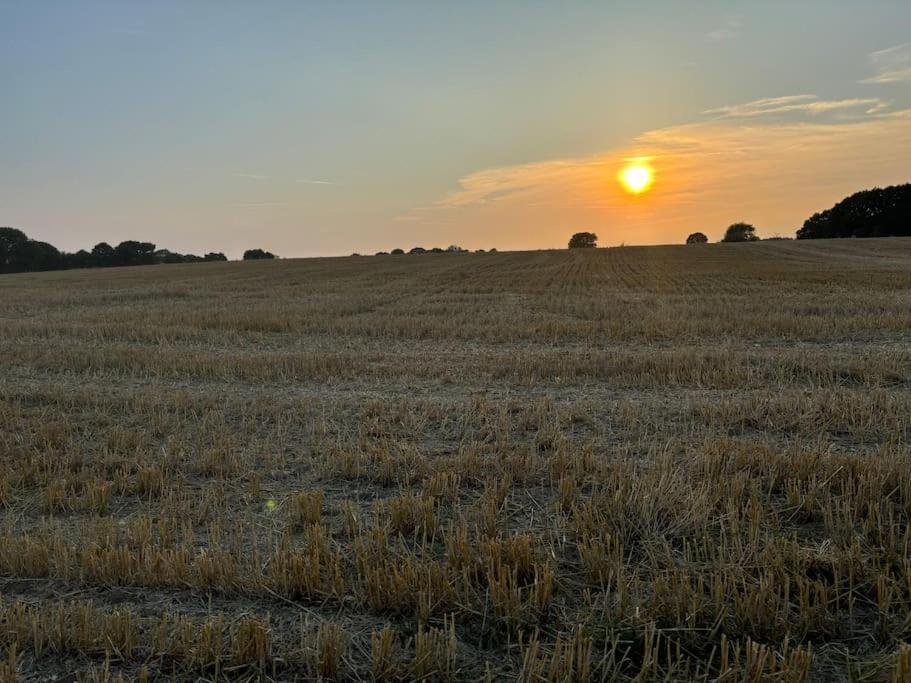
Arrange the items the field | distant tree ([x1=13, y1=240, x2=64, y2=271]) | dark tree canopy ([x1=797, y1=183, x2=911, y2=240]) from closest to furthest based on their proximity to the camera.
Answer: the field
dark tree canopy ([x1=797, y1=183, x2=911, y2=240])
distant tree ([x1=13, y1=240, x2=64, y2=271])

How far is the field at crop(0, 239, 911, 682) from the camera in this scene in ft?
9.48

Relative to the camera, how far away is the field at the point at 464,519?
289 centimetres

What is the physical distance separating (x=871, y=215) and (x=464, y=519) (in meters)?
105

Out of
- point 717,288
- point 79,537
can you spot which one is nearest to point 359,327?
point 79,537

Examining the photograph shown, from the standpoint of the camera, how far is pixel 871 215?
285ft

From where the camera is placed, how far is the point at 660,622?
3023 mm

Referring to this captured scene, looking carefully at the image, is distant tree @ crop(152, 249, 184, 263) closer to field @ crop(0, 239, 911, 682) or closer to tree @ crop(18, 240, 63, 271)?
tree @ crop(18, 240, 63, 271)

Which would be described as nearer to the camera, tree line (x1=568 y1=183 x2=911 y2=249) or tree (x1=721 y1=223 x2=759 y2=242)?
tree line (x1=568 y1=183 x2=911 y2=249)

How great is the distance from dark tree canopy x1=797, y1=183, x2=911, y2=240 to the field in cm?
9376

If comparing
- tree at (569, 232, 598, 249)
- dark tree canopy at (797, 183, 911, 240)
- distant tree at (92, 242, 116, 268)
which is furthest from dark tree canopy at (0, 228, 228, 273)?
dark tree canopy at (797, 183, 911, 240)

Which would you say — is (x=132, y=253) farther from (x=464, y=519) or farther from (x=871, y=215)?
(x=871, y=215)

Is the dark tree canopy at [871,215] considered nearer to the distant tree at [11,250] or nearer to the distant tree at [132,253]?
the distant tree at [132,253]

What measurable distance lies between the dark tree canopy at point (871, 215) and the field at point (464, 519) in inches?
3691

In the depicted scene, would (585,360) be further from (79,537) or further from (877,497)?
(79,537)
